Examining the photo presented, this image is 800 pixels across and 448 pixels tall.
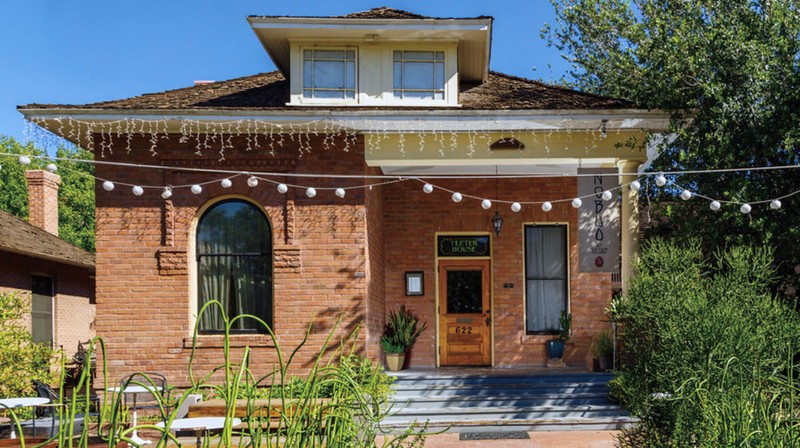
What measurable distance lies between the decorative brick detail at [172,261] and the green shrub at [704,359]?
6708 mm

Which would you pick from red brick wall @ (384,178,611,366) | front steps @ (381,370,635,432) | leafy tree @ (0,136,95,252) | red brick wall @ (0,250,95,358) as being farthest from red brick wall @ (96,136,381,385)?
leafy tree @ (0,136,95,252)

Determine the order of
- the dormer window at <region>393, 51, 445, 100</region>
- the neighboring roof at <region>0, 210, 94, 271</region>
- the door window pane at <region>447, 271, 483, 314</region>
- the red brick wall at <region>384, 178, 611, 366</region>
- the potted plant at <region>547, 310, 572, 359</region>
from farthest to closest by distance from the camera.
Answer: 1. the neighboring roof at <region>0, 210, 94, 271</region>
2. the door window pane at <region>447, 271, 483, 314</region>
3. the red brick wall at <region>384, 178, 611, 366</region>
4. the potted plant at <region>547, 310, 572, 359</region>
5. the dormer window at <region>393, 51, 445, 100</region>

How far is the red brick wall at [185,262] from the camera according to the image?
10.7 m

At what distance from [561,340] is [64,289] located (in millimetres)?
14602

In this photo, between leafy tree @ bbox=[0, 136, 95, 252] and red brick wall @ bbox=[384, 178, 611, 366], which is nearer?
red brick wall @ bbox=[384, 178, 611, 366]

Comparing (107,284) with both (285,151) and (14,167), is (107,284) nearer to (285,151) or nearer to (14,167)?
(285,151)

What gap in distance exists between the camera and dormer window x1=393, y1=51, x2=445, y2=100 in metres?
11.6

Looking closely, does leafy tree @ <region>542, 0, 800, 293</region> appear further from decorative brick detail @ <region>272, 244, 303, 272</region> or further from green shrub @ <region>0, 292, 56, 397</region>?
green shrub @ <region>0, 292, 56, 397</region>

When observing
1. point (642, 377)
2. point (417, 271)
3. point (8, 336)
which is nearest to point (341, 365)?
point (642, 377)

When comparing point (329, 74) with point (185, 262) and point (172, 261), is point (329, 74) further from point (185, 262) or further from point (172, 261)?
point (172, 261)

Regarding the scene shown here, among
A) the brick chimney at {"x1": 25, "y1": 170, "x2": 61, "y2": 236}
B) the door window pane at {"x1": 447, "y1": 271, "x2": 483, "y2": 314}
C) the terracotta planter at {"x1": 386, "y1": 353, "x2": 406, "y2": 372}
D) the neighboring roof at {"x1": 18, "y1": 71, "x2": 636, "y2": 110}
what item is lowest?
the terracotta planter at {"x1": 386, "y1": 353, "x2": 406, "y2": 372}

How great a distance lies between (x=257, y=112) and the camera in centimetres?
1019

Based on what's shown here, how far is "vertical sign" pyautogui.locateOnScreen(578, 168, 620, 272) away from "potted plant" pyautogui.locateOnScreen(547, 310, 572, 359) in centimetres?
228

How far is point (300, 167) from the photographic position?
1095cm
